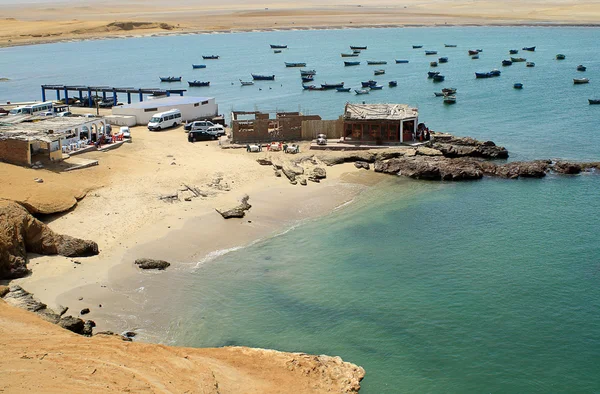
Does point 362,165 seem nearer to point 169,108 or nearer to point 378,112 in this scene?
point 378,112

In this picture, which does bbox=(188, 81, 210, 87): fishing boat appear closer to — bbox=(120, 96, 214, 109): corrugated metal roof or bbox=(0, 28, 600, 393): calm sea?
bbox=(120, 96, 214, 109): corrugated metal roof

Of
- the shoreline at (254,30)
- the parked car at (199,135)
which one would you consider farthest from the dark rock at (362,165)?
the shoreline at (254,30)

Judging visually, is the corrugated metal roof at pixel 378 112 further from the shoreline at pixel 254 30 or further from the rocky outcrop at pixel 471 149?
the shoreline at pixel 254 30

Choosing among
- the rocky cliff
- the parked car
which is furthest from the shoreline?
the rocky cliff

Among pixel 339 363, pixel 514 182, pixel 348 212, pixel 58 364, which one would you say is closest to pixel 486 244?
pixel 348 212

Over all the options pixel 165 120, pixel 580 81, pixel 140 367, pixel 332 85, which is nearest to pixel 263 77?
pixel 332 85

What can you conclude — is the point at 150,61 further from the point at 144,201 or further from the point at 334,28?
the point at 144,201
